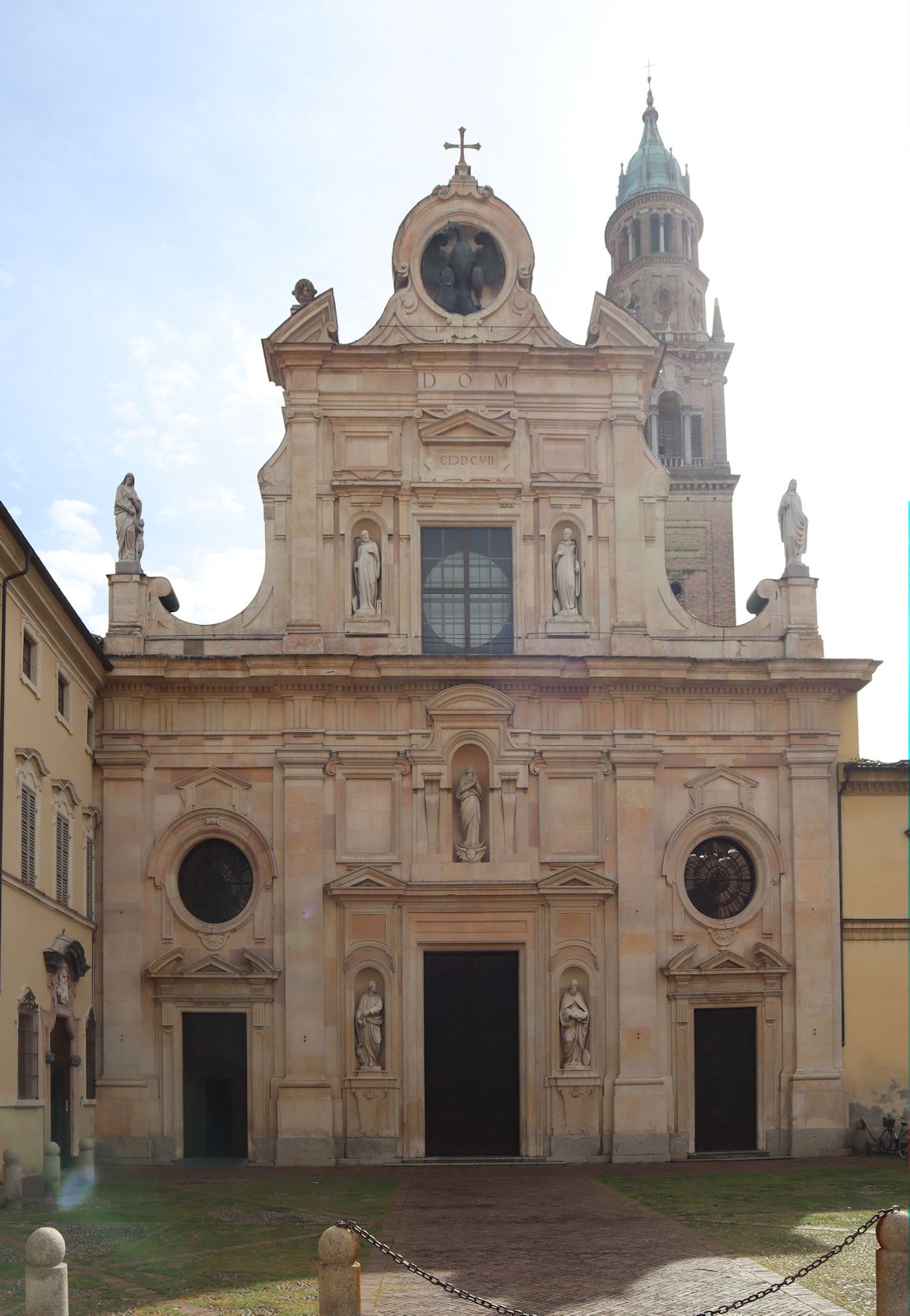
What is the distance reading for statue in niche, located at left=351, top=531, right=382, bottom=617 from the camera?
31.1 m

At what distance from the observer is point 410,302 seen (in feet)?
106

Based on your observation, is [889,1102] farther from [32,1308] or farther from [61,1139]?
[32,1308]

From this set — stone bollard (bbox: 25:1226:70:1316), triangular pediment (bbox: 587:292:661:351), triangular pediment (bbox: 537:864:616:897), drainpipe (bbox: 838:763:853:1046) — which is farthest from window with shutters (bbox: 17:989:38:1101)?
triangular pediment (bbox: 587:292:661:351)

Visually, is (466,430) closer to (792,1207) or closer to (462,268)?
(462,268)

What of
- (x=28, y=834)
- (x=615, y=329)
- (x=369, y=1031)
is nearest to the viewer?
(x=28, y=834)

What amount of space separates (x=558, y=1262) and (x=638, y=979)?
12.9m

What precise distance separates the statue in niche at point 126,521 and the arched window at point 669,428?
2204 cm

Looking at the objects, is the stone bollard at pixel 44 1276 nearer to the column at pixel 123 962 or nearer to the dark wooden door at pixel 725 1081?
the column at pixel 123 962

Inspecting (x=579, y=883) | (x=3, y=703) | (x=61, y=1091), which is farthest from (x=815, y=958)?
(x=3, y=703)

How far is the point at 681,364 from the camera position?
50188 mm

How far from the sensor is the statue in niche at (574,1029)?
2989 cm

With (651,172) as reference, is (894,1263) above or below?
below

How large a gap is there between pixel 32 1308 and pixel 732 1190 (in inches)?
562

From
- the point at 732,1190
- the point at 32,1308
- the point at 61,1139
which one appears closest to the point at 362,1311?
the point at 32,1308
